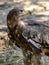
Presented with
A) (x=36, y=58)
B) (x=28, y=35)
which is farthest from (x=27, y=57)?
(x=28, y=35)

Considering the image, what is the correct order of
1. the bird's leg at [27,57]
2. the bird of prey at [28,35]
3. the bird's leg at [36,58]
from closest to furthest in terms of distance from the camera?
the bird of prey at [28,35]
the bird's leg at [36,58]
the bird's leg at [27,57]

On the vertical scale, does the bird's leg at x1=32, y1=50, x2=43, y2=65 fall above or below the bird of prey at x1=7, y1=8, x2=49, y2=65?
below

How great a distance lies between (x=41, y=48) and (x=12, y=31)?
2.80 ft

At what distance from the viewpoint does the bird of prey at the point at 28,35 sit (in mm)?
3793

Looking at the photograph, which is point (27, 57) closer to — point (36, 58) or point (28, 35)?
point (36, 58)

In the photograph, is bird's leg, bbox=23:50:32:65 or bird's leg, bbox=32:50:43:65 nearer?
bird's leg, bbox=32:50:43:65

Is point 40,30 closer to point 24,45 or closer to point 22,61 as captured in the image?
point 24,45

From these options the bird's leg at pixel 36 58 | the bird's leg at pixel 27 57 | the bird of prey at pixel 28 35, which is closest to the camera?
the bird of prey at pixel 28 35

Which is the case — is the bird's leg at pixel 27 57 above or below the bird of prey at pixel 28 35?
below

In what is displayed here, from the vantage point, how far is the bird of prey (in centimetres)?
379

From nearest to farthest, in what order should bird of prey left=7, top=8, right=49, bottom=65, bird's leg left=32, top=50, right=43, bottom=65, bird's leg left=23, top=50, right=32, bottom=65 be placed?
1. bird of prey left=7, top=8, right=49, bottom=65
2. bird's leg left=32, top=50, right=43, bottom=65
3. bird's leg left=23, top=50, right=32, bottom=65

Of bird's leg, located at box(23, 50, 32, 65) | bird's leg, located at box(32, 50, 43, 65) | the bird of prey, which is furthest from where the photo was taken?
bird's leg, located at box(23, 50, 32, 65)

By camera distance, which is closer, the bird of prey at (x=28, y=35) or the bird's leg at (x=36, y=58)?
the bird of prey at (x=28, y=35)

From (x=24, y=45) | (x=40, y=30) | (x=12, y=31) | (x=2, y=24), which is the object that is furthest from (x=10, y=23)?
(x=2, y=24)
